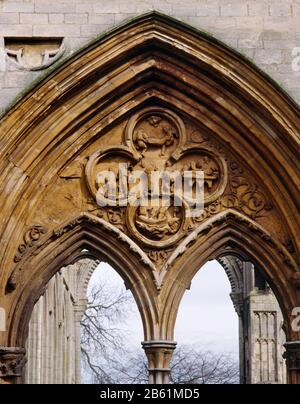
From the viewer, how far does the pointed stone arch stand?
14516mm

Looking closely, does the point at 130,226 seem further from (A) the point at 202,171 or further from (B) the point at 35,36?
(B) the point at 35,36

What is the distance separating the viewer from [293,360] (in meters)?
14.5

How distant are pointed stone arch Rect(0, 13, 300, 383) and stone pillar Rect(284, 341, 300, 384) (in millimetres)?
37

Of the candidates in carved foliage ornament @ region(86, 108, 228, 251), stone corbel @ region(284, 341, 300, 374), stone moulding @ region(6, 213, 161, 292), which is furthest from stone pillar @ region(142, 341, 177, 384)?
stone corbel @ region(284, 341, 300, 374)

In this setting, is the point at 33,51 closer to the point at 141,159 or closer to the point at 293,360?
the point at 141,159

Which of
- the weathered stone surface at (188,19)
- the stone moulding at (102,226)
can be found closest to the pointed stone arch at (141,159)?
the stone moulding at (102,226)

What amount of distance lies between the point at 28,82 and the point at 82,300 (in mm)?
20355

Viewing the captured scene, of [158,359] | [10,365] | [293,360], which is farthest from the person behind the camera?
[158,359]

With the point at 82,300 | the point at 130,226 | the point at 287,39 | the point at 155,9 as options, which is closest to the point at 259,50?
the point at 287,39

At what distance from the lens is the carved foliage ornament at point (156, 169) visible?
1494 centimetres

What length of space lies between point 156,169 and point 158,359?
2331 millimetres

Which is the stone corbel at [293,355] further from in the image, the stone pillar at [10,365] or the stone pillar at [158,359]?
the stone pillar at [10,365]

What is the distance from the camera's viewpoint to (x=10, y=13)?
14.8 metres

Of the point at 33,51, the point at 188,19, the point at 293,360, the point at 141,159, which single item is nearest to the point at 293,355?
the point at 293,360
